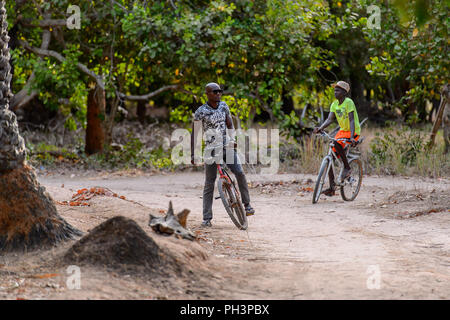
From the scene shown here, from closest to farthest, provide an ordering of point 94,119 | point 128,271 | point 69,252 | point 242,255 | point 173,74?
point 128,271 < point 69,252 < point 242,255 < point 173,74 < point 94,119

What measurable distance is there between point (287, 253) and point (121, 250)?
2.16 metres

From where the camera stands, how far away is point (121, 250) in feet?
18.8

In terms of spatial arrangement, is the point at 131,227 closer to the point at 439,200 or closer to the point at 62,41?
the point at 439,200

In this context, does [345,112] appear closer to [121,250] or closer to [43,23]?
[121,250]

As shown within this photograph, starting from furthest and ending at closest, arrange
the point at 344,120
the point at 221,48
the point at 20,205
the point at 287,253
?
the point at 221,48 < the point at 344,120 < the point at 287,253 < the point at 20,205

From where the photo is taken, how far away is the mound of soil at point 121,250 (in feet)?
18.6

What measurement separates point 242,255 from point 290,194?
18.7 feet

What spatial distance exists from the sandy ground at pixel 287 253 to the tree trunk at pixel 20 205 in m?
0.19

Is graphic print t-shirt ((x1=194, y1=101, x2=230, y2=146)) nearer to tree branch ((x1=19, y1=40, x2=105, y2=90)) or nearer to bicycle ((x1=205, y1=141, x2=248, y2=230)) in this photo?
bicycle ((x1=205, y1=141, x2=248, y2=230))

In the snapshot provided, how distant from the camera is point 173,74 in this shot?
17.0 meters

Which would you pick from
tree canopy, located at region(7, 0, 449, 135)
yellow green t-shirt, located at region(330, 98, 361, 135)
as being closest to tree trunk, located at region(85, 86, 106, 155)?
tree canopy, located at region(7, 0, 449, 135)

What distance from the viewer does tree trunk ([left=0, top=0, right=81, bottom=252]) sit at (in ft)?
20.8

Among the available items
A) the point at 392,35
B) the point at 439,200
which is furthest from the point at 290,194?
the point at 392,35

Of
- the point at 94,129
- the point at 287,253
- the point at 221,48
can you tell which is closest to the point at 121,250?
the point at 287,253
